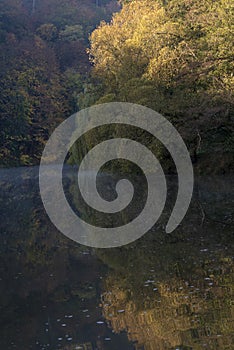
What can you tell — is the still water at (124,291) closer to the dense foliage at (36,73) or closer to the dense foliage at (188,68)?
the dense foliage at (188,68)

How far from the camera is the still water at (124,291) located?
7746 mm

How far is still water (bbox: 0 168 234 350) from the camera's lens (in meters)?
7.75

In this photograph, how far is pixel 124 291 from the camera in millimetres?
9977

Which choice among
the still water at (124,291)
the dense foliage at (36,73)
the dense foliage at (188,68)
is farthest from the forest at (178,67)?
the dense foliage at (36,73)

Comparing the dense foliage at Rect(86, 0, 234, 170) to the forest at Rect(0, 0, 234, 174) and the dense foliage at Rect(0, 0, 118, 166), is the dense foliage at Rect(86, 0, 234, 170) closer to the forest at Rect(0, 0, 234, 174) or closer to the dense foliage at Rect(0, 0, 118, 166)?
the forest at Rect(0, 0, 234, 174)

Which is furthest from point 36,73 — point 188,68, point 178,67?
point 188,68

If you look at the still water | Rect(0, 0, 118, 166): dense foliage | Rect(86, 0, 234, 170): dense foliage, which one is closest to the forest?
A: Rect(86, 0, 234, 170): dense foliage

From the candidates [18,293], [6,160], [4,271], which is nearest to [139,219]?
[4,271]

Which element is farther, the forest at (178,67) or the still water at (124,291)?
the forest at (178,67)

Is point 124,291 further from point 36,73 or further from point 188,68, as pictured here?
point 36,73

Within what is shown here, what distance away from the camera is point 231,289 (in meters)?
9.25

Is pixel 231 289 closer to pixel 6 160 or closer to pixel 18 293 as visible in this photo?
pixel 18 293

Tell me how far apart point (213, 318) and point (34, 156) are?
64.1 m

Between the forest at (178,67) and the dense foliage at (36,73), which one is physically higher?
the dense foliage at (36,73)
